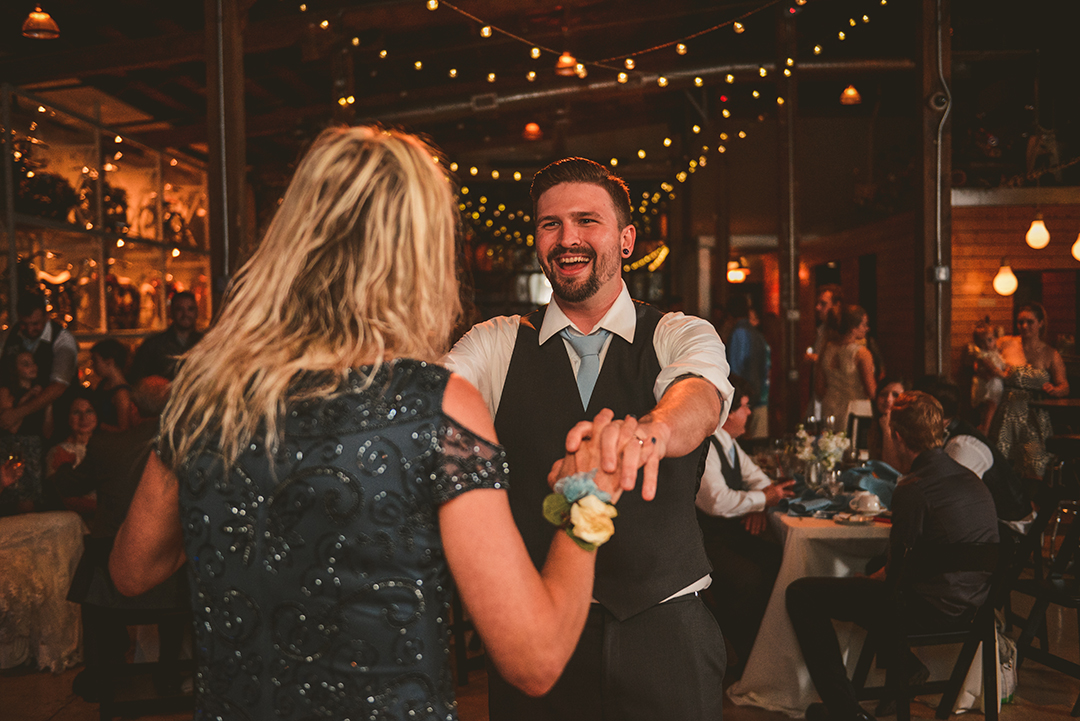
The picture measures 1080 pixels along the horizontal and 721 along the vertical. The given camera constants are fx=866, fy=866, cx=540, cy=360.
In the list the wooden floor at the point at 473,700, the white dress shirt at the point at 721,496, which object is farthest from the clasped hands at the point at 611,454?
the white dress shirt at the point at 721,496

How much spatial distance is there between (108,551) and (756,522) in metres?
2.72

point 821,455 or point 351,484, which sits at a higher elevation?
point 351,484

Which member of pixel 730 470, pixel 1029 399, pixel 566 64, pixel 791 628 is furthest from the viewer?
pixel 566 64

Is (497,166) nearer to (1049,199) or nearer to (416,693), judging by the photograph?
(1049,199)

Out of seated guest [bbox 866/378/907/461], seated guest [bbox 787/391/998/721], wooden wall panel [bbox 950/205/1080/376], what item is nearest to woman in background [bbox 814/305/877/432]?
seated guest [bbox 866/378/907/461]

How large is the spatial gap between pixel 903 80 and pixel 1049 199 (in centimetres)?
414

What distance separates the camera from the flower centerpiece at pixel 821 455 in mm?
4117

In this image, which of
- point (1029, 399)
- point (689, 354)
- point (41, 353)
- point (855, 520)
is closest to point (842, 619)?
point (855, 520)

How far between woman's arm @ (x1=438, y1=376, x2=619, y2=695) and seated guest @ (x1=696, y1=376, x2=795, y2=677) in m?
2.82

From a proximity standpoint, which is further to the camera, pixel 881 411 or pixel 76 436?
pixel 881 411

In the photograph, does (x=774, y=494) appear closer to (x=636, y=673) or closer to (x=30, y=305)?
(x=636, y=673)

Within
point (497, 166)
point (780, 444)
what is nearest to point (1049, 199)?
point (780, 444)

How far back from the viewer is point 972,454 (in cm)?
377

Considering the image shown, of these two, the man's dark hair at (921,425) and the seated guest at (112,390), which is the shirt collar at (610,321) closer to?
the man's dark hair at (921,425)
